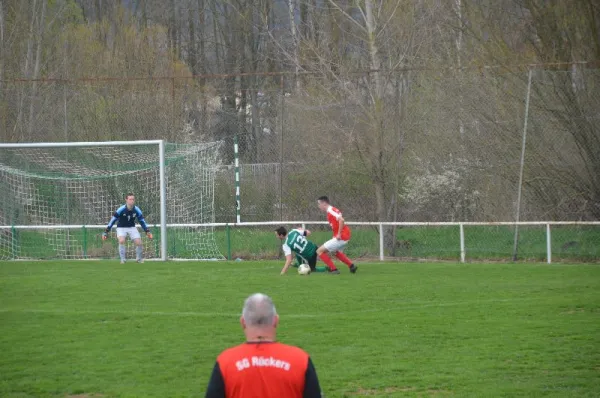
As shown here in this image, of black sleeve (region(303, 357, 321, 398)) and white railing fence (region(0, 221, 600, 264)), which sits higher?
white railing fence (region(0, 221, 600, 264))

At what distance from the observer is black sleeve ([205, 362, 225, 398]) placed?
438cm

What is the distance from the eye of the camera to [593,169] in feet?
76.4

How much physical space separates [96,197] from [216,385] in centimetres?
2343

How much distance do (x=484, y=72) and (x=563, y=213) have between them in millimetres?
4385

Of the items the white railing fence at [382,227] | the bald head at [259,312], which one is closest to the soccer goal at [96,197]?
the white railing fence at [382,227]

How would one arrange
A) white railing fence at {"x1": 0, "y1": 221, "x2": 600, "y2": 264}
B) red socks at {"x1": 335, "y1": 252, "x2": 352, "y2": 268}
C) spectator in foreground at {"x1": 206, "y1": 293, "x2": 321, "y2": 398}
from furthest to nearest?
white railing fence at {"x1": 0, "y1": 221, "x2": 600, "y2": 264} → red socks at {"x1": 335, "y1": 252, "x2": 352, "y2": 268} → spectator in foreground at {"x1": 206, "y1": 293, "x2": 321, "y2": 398}

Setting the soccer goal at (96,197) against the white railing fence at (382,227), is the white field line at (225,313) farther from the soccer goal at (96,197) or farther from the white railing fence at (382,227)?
the soccer goal at (96,197)

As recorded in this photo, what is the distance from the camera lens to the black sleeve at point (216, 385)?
4.38m

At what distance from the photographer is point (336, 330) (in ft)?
40.1

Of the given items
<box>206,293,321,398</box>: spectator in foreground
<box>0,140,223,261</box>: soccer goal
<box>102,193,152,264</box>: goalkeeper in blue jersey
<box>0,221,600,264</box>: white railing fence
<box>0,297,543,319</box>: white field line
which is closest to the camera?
<box>206,293,321,398</box>: spectator in foreground

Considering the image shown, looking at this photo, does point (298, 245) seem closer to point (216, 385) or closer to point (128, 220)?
point (128, 220)

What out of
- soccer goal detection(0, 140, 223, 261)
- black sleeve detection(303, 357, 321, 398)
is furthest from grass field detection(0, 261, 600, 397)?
soccer goal detection(0, 140, 223, 261)

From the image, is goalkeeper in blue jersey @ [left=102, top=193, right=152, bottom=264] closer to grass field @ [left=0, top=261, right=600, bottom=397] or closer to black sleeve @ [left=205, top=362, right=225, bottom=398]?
grass field @ [left=0, top=261, right=600, bottom=397]

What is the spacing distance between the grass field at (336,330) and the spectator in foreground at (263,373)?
4323 mm
